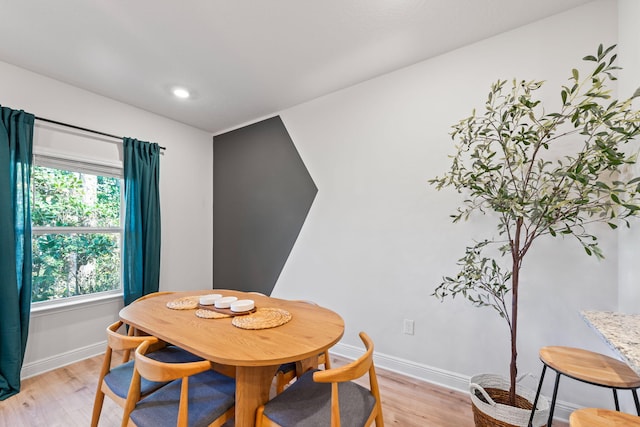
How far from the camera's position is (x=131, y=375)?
1498 mm

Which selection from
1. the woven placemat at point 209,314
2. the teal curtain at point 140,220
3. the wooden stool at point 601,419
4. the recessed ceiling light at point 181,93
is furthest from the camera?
the teal curtain at point 140,220

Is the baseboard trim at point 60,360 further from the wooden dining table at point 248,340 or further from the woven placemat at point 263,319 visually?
the woven placemat at point 263,319

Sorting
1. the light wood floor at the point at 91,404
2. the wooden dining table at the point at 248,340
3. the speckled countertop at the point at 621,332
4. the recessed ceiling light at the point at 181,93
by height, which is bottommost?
the light wood floor at the point at 91,404

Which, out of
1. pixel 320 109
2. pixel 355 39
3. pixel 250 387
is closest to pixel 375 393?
pixel 250 387

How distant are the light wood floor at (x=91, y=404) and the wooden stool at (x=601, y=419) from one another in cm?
115

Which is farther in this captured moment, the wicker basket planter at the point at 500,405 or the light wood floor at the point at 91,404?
the light wood floor at the point at 91,404

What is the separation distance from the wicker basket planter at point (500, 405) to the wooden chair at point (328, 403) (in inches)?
24.5

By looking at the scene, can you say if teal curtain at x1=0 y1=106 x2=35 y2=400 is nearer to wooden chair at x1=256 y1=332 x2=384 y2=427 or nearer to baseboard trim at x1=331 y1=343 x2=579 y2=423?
wooden chair at x1=256 y1=332 x2=384 y2=427

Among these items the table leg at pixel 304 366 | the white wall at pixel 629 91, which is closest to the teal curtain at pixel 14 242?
the table leg at pixel 304 366

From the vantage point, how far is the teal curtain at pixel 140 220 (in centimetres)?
295

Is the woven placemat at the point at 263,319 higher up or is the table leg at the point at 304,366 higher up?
the woven placemat at the point at 263,319

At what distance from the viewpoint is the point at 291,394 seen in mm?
1310

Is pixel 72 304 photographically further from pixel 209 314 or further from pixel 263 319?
pixel 263 319

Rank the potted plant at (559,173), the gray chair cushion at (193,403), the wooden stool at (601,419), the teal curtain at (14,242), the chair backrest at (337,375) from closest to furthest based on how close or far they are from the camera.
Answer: the wooden stool at (601,419)
the chair backrest at (337,375)
the gray chair cushion at (193,403)
the potted plant at (559,173)
the teal curtain at (14,242)
